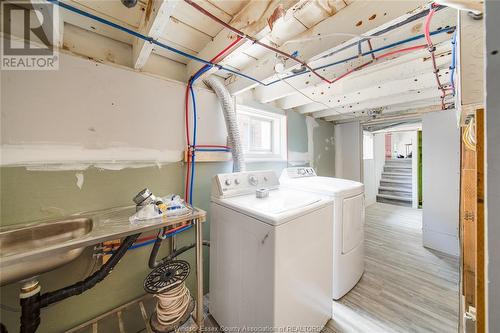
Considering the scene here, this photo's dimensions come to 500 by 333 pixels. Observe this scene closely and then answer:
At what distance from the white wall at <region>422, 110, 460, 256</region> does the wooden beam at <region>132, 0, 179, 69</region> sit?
129 inches

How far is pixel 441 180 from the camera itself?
7.88ft

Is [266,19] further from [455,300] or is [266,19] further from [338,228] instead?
[455,300]

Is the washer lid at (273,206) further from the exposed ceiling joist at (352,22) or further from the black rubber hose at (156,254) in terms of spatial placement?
the exposed ceiling joist at (352,22)

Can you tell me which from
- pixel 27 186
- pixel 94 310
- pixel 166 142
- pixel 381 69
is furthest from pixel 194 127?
pixel 381 69

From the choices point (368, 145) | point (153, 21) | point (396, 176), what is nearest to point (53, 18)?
point (153, 21)

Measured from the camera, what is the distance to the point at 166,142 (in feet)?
4.86

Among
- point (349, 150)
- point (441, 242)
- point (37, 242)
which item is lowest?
point (441, 242)

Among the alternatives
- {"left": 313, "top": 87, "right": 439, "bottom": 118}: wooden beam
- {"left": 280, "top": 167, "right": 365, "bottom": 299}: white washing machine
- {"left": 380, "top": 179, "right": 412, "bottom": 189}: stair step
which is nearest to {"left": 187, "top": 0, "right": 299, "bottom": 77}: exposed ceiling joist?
{"left": 280, "top": 167, "right": 365, "bottom": 299}: white washing machine

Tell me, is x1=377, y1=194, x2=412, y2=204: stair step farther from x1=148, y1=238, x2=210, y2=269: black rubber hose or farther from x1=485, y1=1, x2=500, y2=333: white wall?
x1=485, y1=1, x2=500, y2=333: white wall

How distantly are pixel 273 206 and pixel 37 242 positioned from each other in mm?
1366

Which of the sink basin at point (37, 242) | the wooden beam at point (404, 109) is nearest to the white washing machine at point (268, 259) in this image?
the sink basin at point (37, 242)

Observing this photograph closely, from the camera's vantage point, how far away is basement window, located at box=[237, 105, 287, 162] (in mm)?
2121

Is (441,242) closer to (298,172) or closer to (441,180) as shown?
(441,180)

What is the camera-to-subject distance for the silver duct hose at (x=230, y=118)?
1636mm
